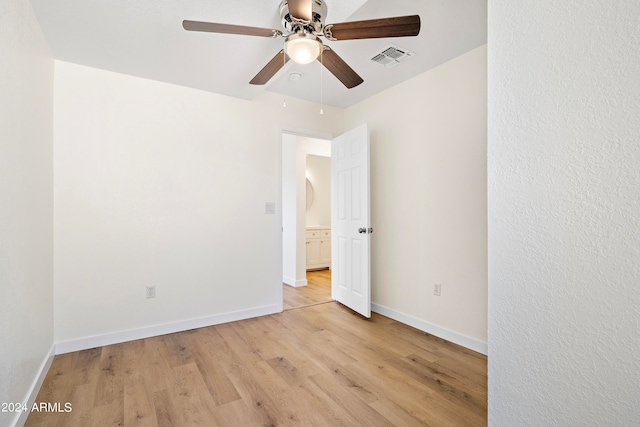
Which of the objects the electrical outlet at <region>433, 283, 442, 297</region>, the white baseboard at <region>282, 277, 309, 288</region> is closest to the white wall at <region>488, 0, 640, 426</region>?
the electrical outlet at <region>433, 283, 442, 297</region>

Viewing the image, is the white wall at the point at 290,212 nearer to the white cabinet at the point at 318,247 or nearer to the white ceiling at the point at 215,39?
the white cabinet at the point at 318,247

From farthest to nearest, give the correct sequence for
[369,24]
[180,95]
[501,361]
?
[180,95], [369,24], [501,361]

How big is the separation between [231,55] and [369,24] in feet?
4.13

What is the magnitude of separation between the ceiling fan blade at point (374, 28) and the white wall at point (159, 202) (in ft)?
5.95

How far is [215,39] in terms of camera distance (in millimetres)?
2150

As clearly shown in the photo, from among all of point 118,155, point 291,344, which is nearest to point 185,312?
point 291,344

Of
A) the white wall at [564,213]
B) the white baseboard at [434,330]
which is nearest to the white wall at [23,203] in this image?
the white wall at [564,213]

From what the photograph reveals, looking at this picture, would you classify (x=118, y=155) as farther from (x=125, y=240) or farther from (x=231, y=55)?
(x=231, y=55)

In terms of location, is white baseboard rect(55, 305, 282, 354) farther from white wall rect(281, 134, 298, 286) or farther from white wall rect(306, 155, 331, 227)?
white wall rect(306, 155, 331, 227)

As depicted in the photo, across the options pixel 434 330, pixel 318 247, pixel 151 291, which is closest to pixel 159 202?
pixel 151 291

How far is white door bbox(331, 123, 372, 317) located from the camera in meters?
3.17

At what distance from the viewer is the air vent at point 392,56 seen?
8.08 ft

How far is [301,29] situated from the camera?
169 centimetres

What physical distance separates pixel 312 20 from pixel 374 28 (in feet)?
1.18
